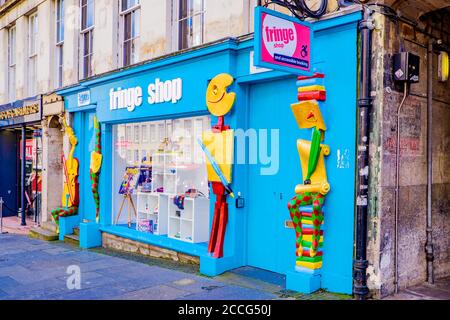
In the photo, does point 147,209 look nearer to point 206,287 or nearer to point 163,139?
point 163,139

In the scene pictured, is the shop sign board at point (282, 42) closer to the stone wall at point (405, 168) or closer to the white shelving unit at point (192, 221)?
the stone wall at point (405, 168)

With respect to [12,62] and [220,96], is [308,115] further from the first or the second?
[12,62]

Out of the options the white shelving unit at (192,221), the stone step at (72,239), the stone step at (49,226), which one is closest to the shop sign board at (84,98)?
the stone step at (72,239)

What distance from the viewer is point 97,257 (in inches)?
383

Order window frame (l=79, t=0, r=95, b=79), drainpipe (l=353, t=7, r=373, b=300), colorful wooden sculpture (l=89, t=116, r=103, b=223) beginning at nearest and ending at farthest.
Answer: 1. drainpipe (l=353, t=7, r=373, b=300)
2. colorful wooden sculpture (l=89, t=116, r=103, b=223)
3. window frame (l=79, t=0, r=95, b=79)

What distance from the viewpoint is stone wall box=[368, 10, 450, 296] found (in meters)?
6.02

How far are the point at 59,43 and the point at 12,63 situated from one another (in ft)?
13.6

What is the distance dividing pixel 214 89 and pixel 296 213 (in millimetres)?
2653

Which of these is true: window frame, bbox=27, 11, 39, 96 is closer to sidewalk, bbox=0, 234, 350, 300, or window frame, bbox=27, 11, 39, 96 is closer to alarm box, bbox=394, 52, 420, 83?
sidewalk, bbox=0, 234, 350, 300

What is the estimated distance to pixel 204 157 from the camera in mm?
8852

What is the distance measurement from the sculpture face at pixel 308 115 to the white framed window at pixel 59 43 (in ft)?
30.3

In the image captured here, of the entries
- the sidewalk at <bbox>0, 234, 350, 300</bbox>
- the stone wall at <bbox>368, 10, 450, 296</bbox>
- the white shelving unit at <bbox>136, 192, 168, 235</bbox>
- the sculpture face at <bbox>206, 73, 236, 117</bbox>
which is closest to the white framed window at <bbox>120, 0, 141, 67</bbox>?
the white shelving unit at <bbox>136, 192, 168, 235</bbox>

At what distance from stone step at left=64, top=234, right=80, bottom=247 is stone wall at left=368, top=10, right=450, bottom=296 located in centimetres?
782

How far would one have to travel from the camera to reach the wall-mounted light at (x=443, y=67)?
284 inches
